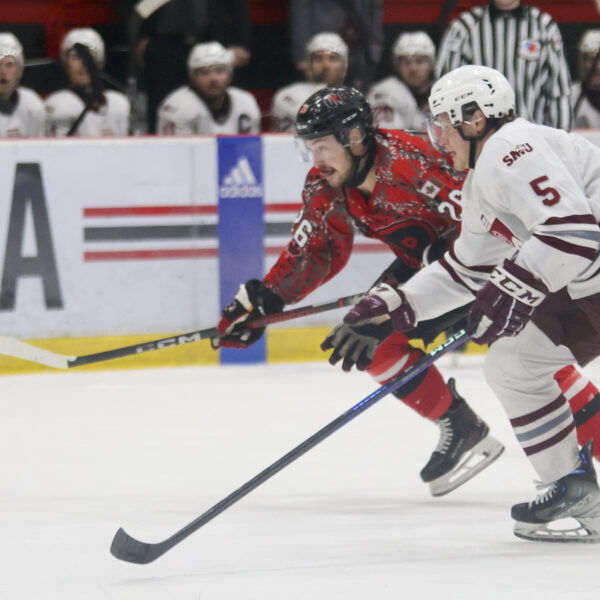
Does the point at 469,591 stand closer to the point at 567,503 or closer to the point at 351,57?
the point at 567,503

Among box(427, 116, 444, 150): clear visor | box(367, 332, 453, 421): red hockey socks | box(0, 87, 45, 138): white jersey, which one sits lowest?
box(367, 332, 453, 421): red hockey socks

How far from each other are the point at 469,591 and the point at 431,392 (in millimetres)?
1012

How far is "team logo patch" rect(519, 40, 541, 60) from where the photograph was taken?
5.83m

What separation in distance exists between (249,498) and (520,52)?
295 centimetres

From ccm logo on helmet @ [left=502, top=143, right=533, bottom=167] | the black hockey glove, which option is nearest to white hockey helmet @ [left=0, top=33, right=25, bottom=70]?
the black hockey glove

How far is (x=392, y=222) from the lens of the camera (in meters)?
3.59

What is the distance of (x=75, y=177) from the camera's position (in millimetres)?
5395

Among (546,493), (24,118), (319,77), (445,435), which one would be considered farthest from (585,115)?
(546,493)

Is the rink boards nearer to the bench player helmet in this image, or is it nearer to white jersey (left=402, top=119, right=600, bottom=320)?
the bench player helmet

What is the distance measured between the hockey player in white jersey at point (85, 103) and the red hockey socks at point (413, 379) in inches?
107

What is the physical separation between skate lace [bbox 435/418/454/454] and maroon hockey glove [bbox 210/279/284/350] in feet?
1.60

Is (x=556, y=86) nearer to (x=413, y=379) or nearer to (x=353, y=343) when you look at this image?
(x=413, y=379)

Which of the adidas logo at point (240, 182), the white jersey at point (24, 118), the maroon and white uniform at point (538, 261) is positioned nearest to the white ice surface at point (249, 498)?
the maroon and white uniform at point (538, 261)

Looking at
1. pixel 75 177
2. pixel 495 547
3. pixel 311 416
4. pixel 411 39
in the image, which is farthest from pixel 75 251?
pixel 495 547
